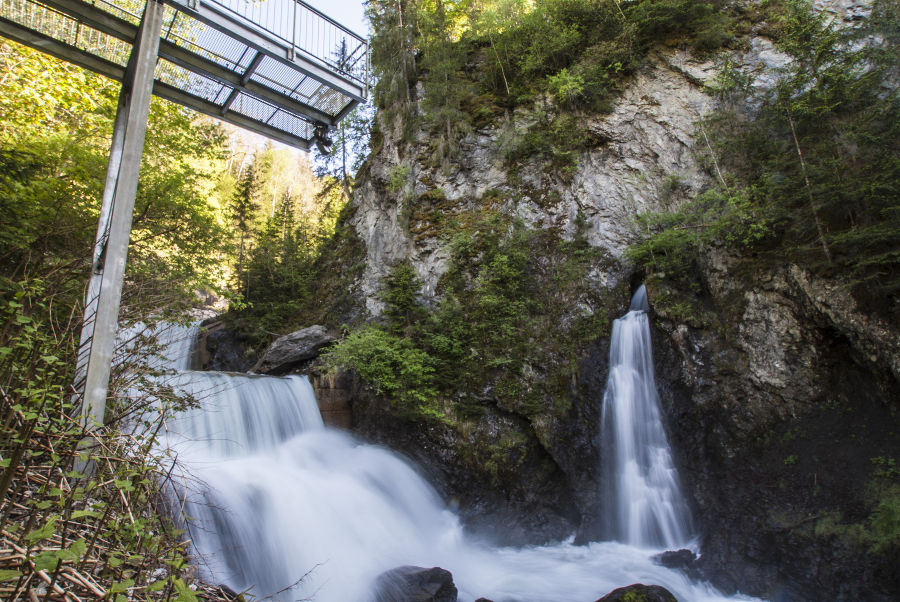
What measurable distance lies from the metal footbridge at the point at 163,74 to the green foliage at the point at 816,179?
7770mm

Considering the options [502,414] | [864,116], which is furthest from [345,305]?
[864,116]

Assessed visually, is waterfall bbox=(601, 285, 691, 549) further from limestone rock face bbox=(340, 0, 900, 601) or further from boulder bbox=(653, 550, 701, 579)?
boulder bbox=(653, 550, 701, 579)

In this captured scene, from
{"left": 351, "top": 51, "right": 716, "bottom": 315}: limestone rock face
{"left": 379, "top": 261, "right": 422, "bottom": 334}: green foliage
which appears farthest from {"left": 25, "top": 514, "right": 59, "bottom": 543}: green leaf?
{"left": 351, "top": 51, "right": 716, "bottom": 315}: limestone rock face

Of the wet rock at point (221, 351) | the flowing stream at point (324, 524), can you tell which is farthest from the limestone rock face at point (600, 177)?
the wet rock at point (221, 351)

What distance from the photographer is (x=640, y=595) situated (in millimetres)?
5578

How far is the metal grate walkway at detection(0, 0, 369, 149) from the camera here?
4453mm

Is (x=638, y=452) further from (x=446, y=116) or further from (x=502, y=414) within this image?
(x=446, y=116)

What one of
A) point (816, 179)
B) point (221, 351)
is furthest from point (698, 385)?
point (221, 351)

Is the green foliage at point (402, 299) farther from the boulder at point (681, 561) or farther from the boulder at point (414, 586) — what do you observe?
the boulder at point (681, 561)

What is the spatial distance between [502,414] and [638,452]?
9.49 ft

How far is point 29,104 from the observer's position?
267 inches

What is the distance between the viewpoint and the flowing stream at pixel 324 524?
6070mm

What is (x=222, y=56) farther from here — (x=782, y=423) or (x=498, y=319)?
(x=782, y=423)

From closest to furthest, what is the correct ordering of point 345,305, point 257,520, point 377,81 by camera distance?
point 257,520, point 345,305, point 377,81
